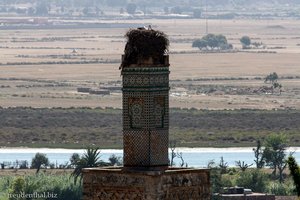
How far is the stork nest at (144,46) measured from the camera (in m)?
14.1

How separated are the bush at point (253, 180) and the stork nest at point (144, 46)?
41641 millimetres

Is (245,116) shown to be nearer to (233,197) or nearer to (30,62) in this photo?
(233,197)

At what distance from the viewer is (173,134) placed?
7888 cm

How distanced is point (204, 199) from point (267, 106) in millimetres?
81416

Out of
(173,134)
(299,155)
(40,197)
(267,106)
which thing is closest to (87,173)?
(40,197)

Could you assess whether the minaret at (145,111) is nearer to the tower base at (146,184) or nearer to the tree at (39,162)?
the tower base at (146,184)

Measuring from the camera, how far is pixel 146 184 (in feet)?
44.2

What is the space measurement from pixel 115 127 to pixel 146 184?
68.8m

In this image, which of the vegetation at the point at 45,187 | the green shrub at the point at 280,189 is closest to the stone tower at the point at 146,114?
the vegetation at the point at 45,187

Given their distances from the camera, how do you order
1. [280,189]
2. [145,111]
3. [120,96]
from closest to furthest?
[145,111], [280,189], [120,96]

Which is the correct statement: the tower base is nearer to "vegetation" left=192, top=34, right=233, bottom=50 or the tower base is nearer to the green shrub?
the green shrub

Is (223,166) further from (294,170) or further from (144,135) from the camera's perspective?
(294,170)

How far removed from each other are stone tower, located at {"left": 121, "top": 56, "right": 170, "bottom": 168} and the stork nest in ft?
0.19

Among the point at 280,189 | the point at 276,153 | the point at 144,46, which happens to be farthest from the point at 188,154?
the point at 144,46
